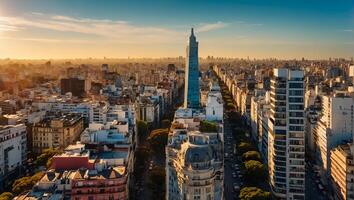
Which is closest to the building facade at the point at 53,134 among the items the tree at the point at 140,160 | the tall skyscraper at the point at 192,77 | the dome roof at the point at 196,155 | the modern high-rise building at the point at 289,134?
the tree at the point at 140,160

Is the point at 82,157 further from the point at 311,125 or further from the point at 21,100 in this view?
the point at 21,100

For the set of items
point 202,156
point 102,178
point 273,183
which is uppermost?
point 202,156

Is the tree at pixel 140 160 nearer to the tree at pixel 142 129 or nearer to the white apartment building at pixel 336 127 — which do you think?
the tree at pixel 142 129

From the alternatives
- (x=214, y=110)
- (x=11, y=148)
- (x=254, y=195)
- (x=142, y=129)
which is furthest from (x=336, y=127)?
(x=11, y=148)

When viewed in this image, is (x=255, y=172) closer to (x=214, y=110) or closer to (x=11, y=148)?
(x=214, y=110)

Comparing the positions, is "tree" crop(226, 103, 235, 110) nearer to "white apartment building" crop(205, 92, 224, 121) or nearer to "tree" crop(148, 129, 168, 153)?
"white apartment building" crop(205, 92, 224, 121)

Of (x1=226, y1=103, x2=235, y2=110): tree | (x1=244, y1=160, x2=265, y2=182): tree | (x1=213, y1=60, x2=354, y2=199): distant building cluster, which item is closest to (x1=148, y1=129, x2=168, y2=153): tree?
(x1=244, y1=160, x2=265, y2=182): tree

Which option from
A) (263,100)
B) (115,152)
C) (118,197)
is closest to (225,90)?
(263,100)

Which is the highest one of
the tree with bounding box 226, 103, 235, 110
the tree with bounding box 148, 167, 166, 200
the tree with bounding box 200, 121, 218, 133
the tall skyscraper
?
the tall skyscraper
